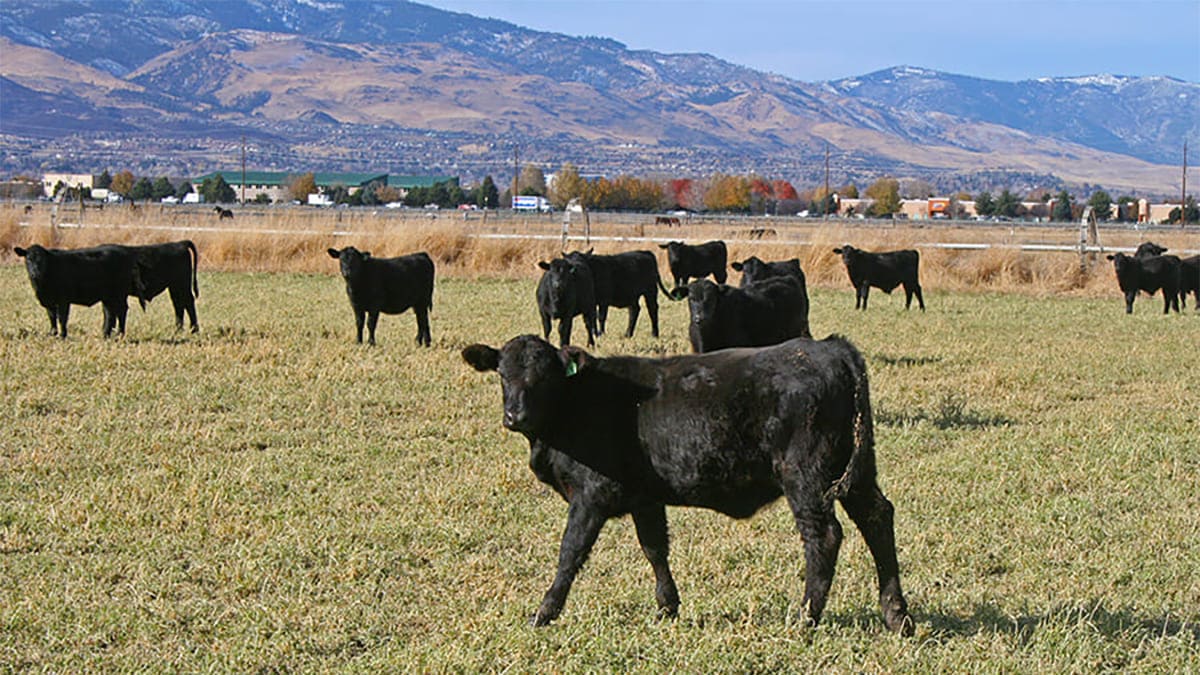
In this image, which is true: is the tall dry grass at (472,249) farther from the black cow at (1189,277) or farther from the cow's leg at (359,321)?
the cow's leg at (359,321)

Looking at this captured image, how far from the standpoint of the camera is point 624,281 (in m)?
18.6

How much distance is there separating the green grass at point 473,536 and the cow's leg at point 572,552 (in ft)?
0.27

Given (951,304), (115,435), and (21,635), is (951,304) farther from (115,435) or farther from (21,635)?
(21,635)

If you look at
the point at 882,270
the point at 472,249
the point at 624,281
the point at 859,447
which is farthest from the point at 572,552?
the point at 472,249

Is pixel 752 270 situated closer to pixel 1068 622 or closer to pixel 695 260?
pixel 695 260

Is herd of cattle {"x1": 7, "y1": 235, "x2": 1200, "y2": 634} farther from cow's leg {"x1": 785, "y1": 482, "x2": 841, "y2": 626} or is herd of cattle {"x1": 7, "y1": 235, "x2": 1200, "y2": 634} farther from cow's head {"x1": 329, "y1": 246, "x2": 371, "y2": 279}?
cow's head {"x1": 329, "y1": 246, "x2": 371, "y2": 279}

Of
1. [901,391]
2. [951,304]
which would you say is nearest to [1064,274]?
[951,304]

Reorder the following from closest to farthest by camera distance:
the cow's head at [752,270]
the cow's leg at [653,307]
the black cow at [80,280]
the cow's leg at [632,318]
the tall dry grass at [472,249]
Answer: the cow's head at [752,270] < the black cow at [80,280] < the cow's leg at [632,318] < the cow's leg at [653,307] < the tall dry grass at [472,249]

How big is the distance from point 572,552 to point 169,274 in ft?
43.5

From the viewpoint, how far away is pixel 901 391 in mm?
13047

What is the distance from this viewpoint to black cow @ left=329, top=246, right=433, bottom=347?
55.2 feet

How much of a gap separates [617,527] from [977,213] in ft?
411

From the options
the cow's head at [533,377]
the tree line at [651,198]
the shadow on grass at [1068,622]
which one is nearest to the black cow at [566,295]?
the cow's head at [533,377]

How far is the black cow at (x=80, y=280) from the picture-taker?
16.2 meters
